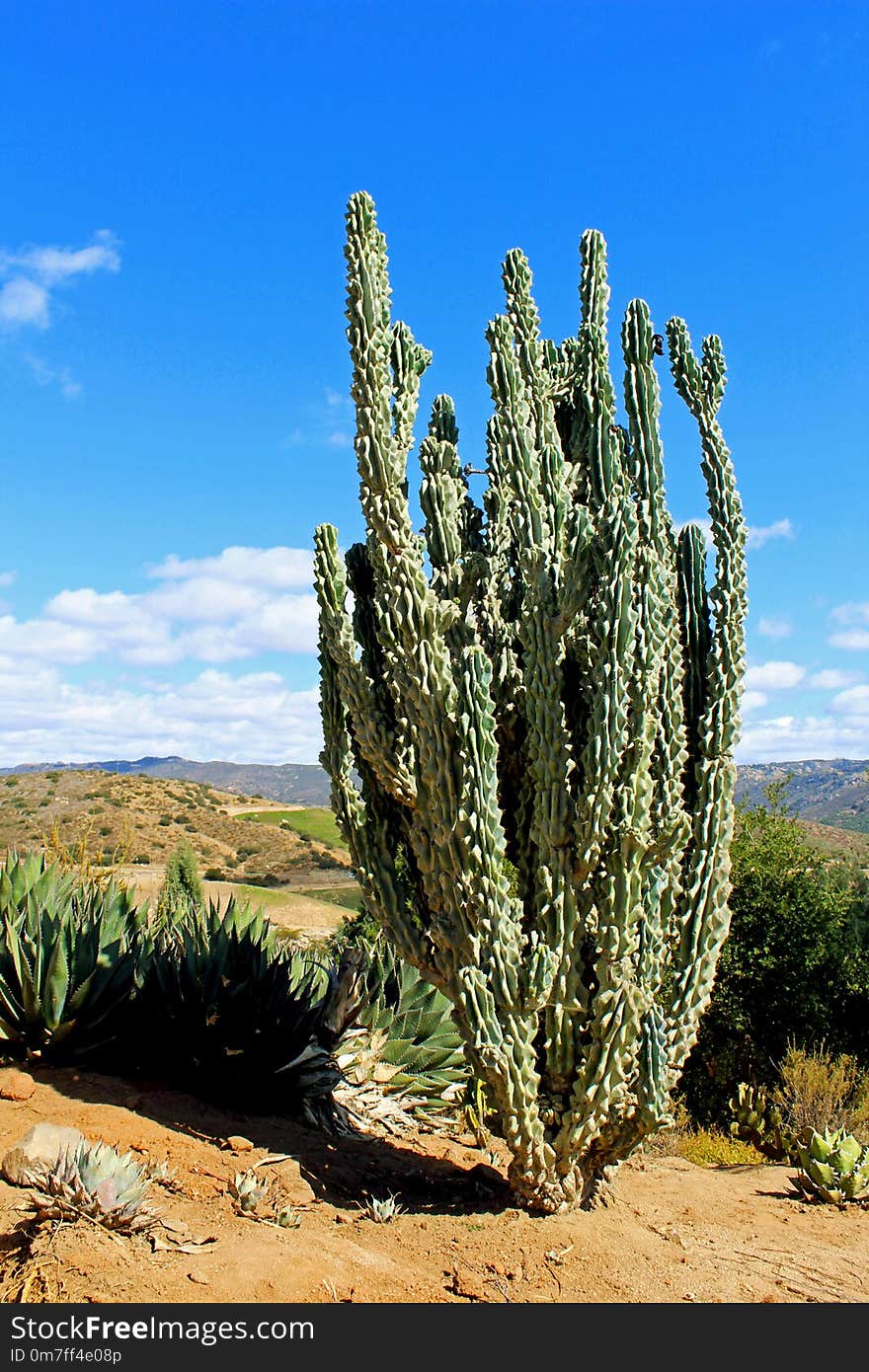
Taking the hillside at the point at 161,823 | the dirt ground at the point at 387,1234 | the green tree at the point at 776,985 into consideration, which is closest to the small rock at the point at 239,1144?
the dirt ground at the point at 387,1234

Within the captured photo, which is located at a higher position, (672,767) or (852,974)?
(672,767)

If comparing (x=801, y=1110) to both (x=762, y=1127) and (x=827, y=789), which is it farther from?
(x=827, y=789)

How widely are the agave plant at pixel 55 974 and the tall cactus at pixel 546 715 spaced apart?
2.18 metres

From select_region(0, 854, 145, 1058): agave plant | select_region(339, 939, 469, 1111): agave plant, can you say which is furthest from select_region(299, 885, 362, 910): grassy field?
select_region(0, 854, 145, 1058): agave plant

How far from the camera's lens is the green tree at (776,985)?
12172mm

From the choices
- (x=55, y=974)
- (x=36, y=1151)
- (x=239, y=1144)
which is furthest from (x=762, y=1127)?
(x=36, y=1151)

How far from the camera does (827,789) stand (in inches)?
4619

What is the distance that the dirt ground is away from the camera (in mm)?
4281

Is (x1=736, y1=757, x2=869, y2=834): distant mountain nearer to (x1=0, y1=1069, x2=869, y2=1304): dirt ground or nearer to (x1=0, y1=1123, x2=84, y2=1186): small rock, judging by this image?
(x1=0, y1=1069, x2=869, y2=1304): dirt ground

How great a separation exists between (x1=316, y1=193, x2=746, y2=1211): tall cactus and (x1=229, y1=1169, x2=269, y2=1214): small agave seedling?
1328mm

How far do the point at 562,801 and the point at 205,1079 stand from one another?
3.33 metres

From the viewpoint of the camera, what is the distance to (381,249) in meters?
5.85

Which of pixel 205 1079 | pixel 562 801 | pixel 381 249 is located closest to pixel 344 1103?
pixel 205 1079
